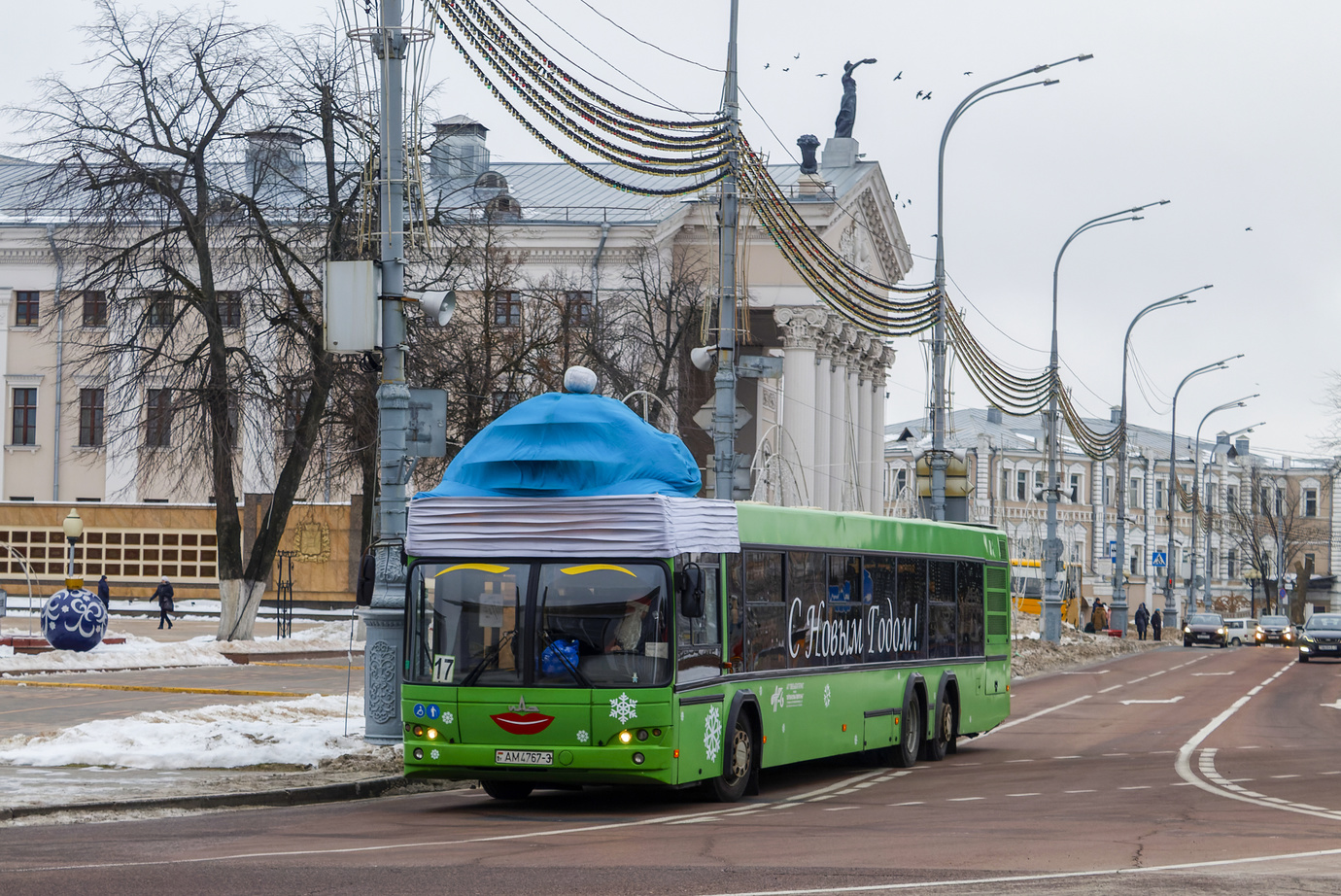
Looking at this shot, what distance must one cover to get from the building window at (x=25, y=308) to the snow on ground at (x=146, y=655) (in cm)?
3080

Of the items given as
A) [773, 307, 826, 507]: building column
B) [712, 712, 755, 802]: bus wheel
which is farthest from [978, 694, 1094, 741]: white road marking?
[773, 307, 826, 507]: building column

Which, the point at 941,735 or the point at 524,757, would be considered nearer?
the point at 524,757

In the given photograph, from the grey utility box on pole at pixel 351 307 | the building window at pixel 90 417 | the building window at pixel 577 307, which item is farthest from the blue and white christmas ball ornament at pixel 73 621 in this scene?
the building window at pixel 90 417

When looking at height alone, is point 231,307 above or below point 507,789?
above

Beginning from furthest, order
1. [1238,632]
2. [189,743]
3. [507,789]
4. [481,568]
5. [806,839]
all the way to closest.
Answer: [1238,632]
[189,743]
[507,789]
[481,568]
[806,839]

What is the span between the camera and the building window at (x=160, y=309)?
115 ft

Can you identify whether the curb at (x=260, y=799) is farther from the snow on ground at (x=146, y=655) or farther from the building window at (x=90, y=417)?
the building window at (x=90, y=417)

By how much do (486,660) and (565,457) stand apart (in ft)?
5.28

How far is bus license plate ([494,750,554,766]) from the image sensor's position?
13367mm

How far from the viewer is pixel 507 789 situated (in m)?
14.8

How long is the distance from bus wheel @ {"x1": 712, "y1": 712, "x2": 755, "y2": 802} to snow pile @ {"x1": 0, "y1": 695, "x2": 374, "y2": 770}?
390 centimetres

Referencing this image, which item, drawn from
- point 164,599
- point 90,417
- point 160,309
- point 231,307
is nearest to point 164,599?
point 164,599

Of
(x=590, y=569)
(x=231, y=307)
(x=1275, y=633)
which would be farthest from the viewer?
(x=1275, y=633)

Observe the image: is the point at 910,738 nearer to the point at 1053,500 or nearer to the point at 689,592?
the point at 689,592
